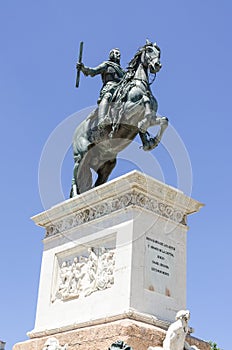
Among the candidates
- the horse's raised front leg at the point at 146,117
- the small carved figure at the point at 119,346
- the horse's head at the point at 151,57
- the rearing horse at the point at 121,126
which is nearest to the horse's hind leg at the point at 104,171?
the rearing horse at the point at 121,126

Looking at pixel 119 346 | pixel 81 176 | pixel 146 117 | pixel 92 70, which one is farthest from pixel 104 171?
pixel 119 346

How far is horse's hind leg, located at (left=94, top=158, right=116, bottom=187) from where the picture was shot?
1340 centimetres

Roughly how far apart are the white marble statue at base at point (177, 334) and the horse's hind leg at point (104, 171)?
418cm

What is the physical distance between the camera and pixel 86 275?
1163 cm

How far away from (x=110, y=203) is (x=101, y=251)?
2.95 feet

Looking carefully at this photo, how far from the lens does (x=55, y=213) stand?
12734 mm

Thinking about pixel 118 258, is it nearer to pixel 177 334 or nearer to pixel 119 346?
pixel 177 334

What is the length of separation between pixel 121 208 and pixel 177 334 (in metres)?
2.50

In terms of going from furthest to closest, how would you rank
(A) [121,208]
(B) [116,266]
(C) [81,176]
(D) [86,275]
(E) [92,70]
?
(E) [92,70]
(C) [81,176]
(D) [86,275]
(A) [121,208]
(B) [116,266]

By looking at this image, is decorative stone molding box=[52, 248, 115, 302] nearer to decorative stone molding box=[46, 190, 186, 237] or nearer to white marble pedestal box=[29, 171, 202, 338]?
white marble pedestal box=[29, 171, 202, 338]

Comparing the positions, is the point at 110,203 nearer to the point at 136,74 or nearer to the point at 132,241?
the point at 132,241

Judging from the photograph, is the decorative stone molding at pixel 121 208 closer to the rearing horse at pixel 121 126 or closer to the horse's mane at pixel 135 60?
the rearing horse at pixel 121 126

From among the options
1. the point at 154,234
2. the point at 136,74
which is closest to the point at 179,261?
the point at 154,234

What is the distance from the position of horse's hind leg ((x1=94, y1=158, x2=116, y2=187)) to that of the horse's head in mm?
2206
